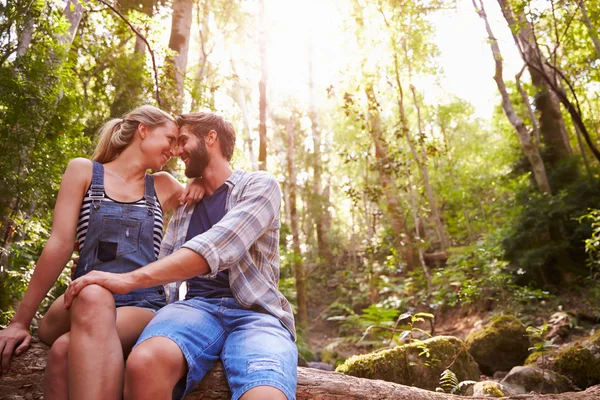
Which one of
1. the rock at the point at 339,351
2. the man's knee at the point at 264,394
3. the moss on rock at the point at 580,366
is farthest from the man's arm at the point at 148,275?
the rock at the point at 339,351

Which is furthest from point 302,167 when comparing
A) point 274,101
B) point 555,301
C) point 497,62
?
point 555,301

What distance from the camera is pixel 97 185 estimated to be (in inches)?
95.8

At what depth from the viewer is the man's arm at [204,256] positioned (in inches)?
77.4

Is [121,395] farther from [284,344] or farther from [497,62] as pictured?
[497,62]

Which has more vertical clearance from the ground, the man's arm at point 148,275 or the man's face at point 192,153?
the man's face at point 192,153

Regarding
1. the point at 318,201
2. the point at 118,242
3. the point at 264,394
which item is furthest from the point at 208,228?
the point at 318,201

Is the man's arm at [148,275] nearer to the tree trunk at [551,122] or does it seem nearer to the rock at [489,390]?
the rock at [489,390]

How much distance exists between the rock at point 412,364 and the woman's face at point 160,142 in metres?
3.09

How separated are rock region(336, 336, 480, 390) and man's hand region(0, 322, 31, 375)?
323cm

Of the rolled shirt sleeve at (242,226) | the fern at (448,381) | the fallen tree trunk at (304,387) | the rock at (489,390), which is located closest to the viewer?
the rolled shirt sleeve at (242,226)

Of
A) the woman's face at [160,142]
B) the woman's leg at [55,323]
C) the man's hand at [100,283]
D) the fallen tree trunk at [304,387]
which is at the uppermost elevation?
the woman's face at [160,142]

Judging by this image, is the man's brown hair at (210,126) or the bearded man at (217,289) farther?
the man's brown hair at (210,126)

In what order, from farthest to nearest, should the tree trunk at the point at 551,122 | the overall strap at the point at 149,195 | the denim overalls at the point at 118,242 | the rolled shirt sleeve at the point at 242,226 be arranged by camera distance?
the tree trunk at the point at 551,122, the overall strap at the point at 149,195, the denim overalls at the point at 118,242, the rolled shirt sleeve at the point at 242,226

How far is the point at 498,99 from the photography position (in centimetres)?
2289
